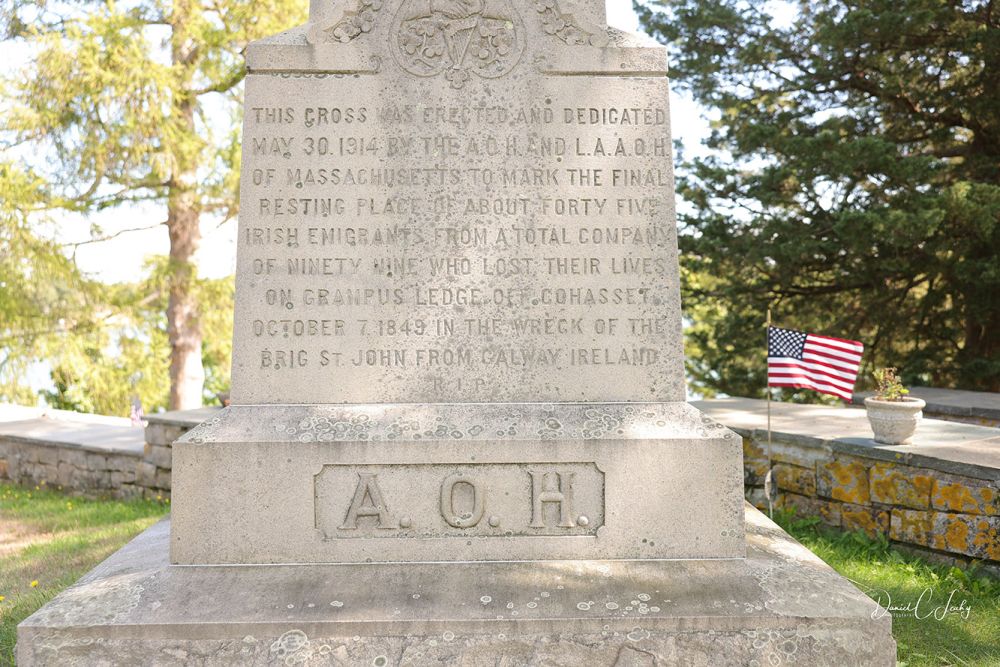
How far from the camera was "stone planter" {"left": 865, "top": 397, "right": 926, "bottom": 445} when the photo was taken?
5379 mm

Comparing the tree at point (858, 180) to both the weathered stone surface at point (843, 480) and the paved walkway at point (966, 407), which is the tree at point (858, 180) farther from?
the weathered stone surface at point (843, 480)

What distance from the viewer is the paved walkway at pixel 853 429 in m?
5.22

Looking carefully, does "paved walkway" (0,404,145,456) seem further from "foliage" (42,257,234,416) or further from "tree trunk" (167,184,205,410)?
"foliage" (42,257,234,416)

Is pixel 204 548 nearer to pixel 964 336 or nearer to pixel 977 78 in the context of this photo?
pixel 977 78

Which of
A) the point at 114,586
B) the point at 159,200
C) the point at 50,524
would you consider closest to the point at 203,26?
the point at 159,200

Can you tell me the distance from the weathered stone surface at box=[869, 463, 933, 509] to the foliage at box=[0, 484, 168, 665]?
5.35 m

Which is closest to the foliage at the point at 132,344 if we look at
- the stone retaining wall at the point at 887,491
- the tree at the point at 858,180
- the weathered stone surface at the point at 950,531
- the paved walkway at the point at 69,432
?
the paved walkway at the point at 69,432

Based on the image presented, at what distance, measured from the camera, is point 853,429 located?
20.8 ft

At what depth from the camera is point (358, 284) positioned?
326cm

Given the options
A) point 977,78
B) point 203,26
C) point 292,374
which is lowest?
point 292,374

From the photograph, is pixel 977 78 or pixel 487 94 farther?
pixel 977 78

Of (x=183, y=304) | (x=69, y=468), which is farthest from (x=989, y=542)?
(x=183, y=304)

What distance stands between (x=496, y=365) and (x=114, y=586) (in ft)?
5.64

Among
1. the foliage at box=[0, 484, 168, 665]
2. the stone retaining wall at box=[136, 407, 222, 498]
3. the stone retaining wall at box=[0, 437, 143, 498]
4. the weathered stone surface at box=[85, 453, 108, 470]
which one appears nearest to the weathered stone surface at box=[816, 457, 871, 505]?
the foliage at box=[0, 484, 168, 665]
